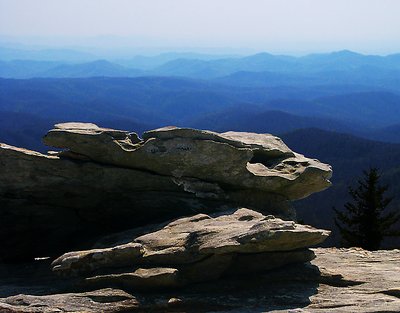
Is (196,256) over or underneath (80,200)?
underneath

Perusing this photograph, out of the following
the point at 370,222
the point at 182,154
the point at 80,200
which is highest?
the point at 182,154

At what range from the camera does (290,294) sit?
60.7 feet

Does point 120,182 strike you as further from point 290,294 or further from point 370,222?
point 370,222

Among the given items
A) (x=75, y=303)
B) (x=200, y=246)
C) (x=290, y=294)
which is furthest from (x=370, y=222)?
(x=75, y=303)

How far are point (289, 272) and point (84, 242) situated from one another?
37.2 feet

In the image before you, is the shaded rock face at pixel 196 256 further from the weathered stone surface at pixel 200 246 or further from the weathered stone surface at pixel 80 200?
the weathered stone surface at pixel 80 200

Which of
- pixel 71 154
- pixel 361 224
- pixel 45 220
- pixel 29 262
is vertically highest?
pixel 71 154

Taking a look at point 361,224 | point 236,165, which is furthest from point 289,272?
point 361,224

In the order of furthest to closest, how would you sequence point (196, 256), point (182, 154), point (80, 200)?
point (80, 200), point (182, 154), point (196, 256)

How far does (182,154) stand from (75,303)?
30.4 feet

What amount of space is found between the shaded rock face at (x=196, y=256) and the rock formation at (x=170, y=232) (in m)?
0.05

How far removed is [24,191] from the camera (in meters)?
24.9

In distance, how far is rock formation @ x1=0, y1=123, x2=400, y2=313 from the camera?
18188 mm

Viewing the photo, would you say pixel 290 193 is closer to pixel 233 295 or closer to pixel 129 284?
pixel 233 295
